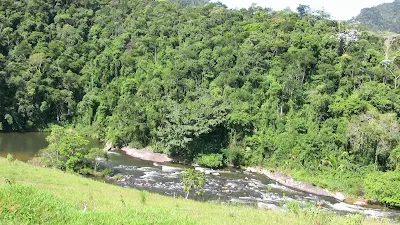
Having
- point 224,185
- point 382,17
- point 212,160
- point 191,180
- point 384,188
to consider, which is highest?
point 382,17

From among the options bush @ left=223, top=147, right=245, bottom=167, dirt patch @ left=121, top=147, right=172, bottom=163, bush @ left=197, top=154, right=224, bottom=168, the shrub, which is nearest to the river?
dirt patch @ left=121, top=147, right=172, bottom=163

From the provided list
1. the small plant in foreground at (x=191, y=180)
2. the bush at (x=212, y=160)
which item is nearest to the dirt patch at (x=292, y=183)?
the bush at (x=212, y=160)

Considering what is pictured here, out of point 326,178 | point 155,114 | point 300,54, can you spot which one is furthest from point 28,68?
point 326,178

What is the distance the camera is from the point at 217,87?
55.4m

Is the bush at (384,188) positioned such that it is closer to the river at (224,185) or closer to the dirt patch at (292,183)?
the river at (224,185)

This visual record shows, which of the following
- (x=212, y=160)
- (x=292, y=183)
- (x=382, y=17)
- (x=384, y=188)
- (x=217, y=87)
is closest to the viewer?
(x=384, y=188)

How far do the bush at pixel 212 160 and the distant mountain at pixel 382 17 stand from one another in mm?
119202

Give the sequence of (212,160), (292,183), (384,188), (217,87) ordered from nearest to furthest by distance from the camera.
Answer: (384,188) < (292,183) < (212,160) < (217,87)

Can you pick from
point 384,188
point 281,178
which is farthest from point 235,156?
point 384,188

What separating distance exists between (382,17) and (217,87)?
143228 mm

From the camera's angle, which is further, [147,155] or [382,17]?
[382,17]

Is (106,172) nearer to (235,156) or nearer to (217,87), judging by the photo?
(235,156)

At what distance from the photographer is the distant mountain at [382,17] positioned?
476 feet

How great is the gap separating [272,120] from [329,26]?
30438 mm
